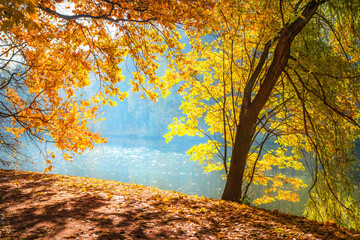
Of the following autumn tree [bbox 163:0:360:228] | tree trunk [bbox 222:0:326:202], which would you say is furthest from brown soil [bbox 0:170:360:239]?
autumn tree [bbox 163:0:360:228]

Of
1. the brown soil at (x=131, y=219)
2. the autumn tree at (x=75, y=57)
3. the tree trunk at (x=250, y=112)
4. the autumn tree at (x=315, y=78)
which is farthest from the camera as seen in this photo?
the autumn tree at (x=75, y=57)

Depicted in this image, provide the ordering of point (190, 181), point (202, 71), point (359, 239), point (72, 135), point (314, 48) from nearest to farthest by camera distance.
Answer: point (359, 239)
point (314, 48)
point (72, 135)
point (202, 71)
point (190, 181)

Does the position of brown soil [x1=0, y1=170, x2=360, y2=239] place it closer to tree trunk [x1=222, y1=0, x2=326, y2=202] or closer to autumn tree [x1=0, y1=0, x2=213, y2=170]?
tree trunk [x1=222, y1=0, x2=326, y2=202]

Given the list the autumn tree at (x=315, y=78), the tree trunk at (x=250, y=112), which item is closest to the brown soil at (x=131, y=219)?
the tree trunk at (x=250, y=112)

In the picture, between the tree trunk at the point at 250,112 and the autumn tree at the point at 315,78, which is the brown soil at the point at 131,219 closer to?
the tree trunk at the point at 250,112

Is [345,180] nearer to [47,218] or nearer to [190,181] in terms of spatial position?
[47,218]

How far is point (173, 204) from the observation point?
4559 millimetres

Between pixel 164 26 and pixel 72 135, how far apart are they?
372 centimetres

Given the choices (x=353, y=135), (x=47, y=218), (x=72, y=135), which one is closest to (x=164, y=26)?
(x=72, y=135)

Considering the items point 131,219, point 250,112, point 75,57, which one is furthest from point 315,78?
point 75,57

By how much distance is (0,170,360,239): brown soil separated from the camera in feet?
9.92

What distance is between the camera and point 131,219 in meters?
3.53

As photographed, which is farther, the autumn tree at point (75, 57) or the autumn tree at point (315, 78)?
the autumn tree at point (75, 57)

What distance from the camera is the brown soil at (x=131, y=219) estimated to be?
119 inches
